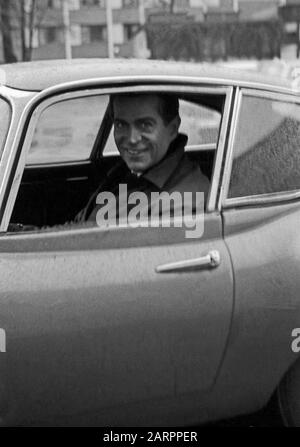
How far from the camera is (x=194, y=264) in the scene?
2.30 m

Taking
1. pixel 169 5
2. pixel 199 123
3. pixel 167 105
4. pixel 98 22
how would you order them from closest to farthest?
pixel 167 105
pixel 199 123
pixel 98 22
pixel 169 5

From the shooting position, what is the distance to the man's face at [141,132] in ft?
8.51

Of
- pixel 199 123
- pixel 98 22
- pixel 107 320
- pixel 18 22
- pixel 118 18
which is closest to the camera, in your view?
pixel 107 320

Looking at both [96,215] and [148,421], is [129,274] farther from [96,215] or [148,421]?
[148,421]

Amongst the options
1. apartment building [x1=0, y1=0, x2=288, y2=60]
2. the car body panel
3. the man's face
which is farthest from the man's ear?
apartment building [x1=0, y1=0, x2=288, y2=60]

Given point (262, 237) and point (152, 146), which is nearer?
point (262, 237)

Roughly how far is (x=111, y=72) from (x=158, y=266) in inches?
26.7

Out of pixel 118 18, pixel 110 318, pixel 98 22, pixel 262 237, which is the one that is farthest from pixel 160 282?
pixel 118 18

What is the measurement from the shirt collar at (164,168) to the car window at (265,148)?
0.31m

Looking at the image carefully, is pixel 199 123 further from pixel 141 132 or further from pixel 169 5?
pixel 169 5

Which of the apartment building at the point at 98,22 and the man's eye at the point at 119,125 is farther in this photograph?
the apartment building at the point at 98,22

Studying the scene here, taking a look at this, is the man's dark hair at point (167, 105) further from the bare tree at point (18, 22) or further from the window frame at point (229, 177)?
the bare tree at point (18, 22)

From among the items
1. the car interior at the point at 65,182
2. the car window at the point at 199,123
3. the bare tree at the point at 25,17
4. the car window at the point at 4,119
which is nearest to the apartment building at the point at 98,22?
the bare tree at the point at 25,17

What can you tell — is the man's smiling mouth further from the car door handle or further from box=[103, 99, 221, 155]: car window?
the car door handle
